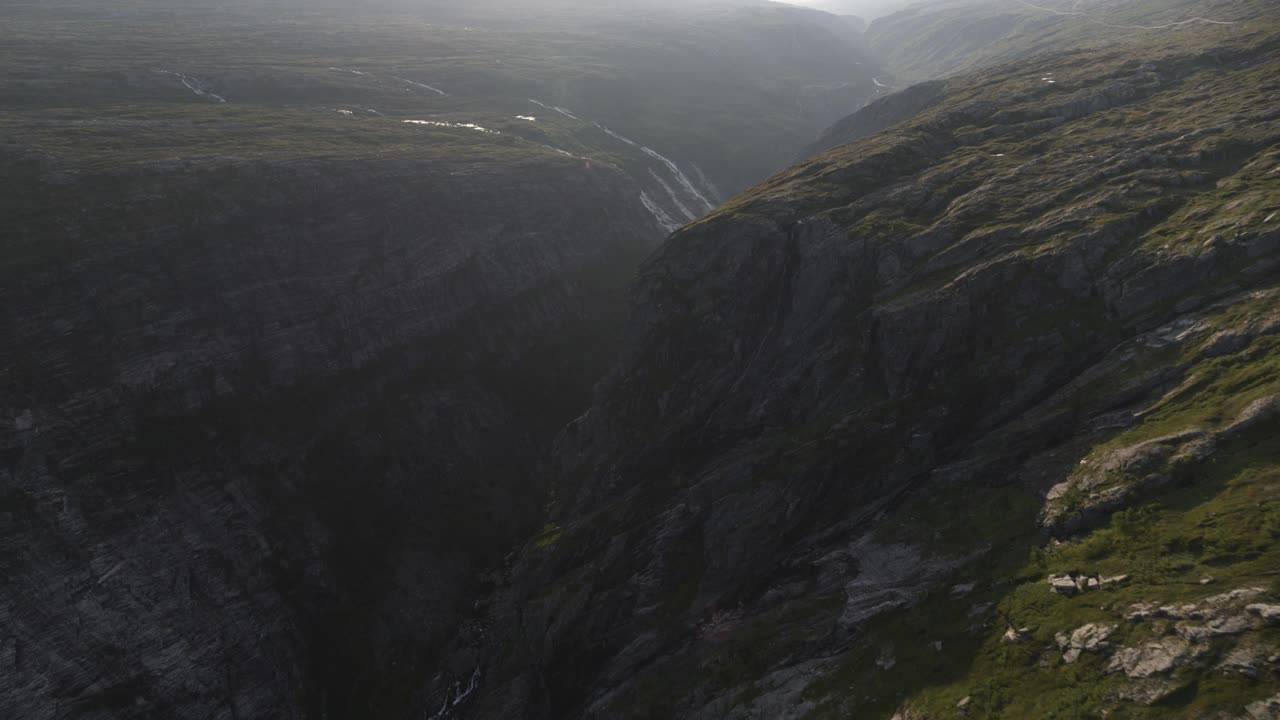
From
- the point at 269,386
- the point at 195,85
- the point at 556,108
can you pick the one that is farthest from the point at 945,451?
the point at 195,85

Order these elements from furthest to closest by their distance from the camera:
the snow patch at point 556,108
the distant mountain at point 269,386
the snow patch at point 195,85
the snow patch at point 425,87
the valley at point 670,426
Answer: the snow patch at point 556,108, the snow patch at point 425,87, the snow patch at point 195,85, the distant mountain at point 269,386, the valley at point 670,426

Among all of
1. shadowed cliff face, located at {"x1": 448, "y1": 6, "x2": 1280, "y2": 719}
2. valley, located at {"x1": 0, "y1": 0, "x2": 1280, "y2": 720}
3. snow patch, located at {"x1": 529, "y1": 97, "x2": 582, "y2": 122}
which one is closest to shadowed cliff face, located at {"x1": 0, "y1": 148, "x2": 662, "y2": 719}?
valley, located at {"x1": 0, "y1": 0, "x2": 1280, "y2": 720}

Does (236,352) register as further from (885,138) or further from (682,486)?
(885,138)

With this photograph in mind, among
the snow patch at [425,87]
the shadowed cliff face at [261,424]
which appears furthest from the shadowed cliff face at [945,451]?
the snow patch at [425,87]

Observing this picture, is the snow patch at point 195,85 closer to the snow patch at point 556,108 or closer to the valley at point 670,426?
the valley at point 670,426

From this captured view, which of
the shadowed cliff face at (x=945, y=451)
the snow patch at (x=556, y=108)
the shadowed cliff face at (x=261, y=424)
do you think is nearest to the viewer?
the shadowed cliff face at (x=945, y=451)

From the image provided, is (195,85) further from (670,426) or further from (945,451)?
(945,451)

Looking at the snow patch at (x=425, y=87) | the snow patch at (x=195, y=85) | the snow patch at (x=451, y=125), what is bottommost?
the snow patch at (x=451, y=125)
